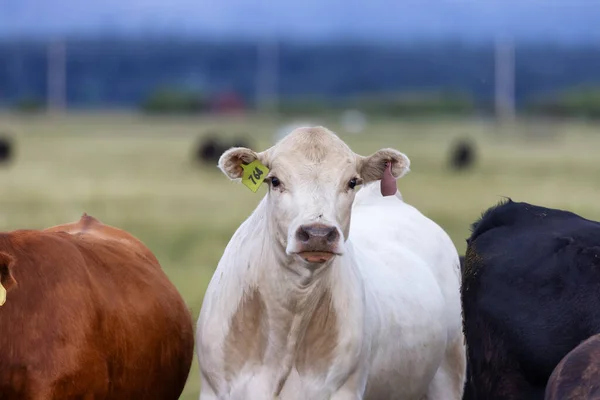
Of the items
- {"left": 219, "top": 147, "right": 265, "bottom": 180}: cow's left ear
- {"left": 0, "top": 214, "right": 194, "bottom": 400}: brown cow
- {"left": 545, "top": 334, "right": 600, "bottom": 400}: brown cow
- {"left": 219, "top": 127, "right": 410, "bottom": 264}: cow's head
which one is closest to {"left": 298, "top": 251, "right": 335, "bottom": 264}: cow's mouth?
{"left": 219, "top": 127, "right": 410, "bottom": 264}: cow's head

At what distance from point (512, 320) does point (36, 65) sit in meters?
128

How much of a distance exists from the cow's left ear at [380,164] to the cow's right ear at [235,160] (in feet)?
1.82

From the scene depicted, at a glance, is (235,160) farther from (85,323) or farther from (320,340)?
(85,323)


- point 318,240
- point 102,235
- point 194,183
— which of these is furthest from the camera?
point 194,183

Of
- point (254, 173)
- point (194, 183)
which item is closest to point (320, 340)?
point (254, 173)

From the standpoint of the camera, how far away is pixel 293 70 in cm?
14100

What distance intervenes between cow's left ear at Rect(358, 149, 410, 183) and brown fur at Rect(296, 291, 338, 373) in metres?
0.65

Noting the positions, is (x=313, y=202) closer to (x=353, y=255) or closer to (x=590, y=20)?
(x=353, y=255)

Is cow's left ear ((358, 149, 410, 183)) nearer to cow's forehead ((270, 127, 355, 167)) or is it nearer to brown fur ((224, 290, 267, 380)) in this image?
cow's forehead ((270, 127, 355, 167))

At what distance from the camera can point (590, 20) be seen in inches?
7707

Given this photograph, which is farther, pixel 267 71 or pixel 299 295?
pixel 267 71

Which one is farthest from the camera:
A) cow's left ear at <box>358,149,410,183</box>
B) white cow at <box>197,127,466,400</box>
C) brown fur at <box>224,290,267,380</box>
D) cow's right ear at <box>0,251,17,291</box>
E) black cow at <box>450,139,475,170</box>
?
black cow at <box>450,139,475,170</box>

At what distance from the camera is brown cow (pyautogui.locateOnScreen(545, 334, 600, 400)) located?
231 inches

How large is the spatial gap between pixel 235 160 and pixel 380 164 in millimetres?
739
